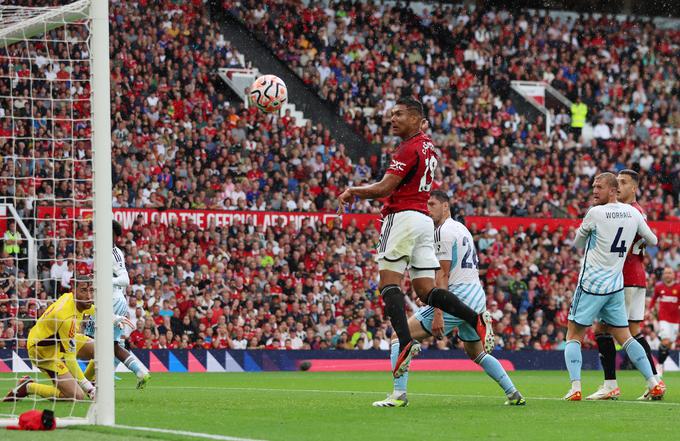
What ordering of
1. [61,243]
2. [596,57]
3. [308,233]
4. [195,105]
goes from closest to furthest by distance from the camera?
[61,243] < [308,233] < [195,105] < [596,57]

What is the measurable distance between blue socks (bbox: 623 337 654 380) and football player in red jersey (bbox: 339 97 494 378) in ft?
8.83

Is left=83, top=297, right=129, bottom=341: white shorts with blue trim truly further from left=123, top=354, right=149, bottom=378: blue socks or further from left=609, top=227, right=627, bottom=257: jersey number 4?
left=609, top=227, right=627, bottom=257: jersey number 4

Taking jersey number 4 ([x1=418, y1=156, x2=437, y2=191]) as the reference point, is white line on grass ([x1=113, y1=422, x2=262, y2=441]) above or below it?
below

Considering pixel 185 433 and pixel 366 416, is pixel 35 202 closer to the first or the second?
pixel 366 416

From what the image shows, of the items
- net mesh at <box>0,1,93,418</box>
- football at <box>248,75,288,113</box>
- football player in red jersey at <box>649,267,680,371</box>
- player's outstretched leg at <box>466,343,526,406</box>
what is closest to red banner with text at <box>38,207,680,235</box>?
net mesh at <box>0,1,93,418</box>

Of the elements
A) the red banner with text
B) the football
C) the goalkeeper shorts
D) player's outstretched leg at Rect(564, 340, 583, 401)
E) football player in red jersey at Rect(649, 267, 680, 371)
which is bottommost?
football player in red jersey at Rect(649, 267, 680, 371)

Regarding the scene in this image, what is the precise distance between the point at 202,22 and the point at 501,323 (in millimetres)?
11586

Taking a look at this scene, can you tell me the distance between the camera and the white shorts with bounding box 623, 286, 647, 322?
13.6 meters

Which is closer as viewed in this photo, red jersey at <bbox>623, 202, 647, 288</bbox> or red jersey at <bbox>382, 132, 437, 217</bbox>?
red jersey at <bbox>382, 132, 437, 217</bbox>

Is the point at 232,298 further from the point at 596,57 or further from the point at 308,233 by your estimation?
the point at 596,57

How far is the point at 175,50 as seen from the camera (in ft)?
97.9

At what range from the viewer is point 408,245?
1052cm

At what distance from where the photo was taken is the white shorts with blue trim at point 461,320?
11.2 metres

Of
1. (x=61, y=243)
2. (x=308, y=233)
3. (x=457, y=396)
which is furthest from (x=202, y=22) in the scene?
(x=457, y=396)
